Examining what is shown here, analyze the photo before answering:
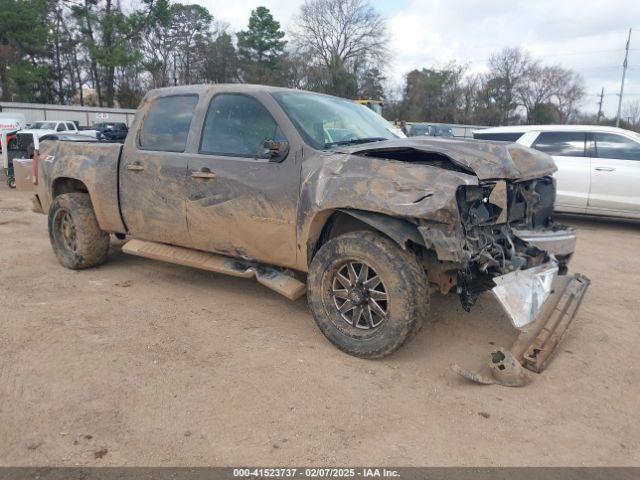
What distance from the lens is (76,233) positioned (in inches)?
221

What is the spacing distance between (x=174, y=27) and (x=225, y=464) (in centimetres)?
5629

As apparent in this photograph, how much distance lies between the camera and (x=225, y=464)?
260 cm

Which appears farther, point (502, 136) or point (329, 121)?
point (502, 136)

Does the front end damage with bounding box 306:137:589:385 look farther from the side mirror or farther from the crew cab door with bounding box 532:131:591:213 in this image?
the crew cab door with bounding box 532:131:591:213

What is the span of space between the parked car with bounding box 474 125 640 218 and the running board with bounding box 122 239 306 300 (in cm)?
646

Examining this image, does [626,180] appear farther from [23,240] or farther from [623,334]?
[23,240]

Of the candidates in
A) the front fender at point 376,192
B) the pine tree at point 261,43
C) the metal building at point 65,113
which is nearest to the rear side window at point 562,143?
the front fender at point 376,192

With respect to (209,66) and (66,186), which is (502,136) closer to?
(66,186)

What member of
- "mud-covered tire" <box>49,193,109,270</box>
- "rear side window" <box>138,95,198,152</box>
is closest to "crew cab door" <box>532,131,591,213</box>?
"rear side window" <box>138,95,198,152</box>

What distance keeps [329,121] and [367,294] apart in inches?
61.4

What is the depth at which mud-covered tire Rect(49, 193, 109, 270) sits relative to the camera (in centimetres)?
558

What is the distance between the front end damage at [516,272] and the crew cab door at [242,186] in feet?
4.34

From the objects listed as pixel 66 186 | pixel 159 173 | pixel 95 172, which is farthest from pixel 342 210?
pixel 66 186

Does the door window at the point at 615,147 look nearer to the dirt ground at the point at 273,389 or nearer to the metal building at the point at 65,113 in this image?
the dirt ground at the point at 273,389
